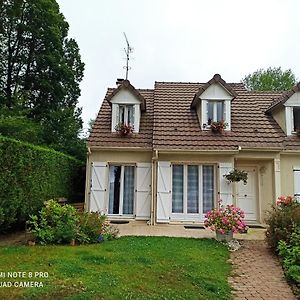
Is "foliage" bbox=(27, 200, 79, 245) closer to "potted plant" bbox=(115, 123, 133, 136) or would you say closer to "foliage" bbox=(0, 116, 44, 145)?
"potted plant" bbox=(115, 123, 133, 136)

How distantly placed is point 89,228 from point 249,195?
24.0 ft

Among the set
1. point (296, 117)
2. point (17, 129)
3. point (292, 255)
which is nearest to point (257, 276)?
point (292, 255)

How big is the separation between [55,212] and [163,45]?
11025 millimetres

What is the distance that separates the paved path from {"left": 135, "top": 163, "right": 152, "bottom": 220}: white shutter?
4.91m

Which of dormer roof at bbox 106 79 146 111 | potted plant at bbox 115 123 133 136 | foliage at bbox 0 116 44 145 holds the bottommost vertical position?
potted plant at bbox 115 123 133 136

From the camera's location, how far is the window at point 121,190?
12.8 metres

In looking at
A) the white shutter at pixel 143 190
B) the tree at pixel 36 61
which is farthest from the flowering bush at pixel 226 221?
the tree at pixel 36 61

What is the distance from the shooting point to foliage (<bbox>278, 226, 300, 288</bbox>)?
6.05 metres

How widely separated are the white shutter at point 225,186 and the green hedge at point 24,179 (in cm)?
642

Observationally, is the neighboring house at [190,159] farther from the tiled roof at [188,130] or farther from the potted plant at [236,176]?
the potted plant at [236,176]

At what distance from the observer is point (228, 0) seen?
34.9 ft

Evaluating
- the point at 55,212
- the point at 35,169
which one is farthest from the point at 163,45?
the point at 55,212

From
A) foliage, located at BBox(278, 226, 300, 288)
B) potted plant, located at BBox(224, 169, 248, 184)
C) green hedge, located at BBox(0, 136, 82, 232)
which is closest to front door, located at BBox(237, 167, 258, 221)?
potted plant, located at BBox(224, 169, 248, 184)

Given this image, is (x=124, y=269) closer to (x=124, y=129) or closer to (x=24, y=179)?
(x=24, y=179)
